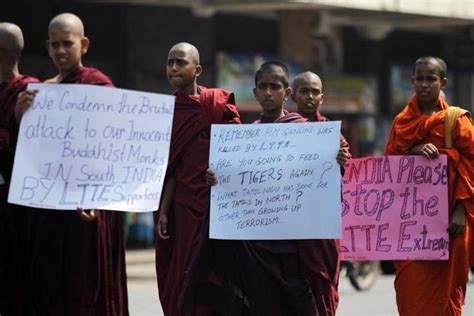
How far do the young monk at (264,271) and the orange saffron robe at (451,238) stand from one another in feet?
2.89

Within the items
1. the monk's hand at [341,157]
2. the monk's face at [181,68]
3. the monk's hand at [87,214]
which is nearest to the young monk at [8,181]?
the monk's hand at [87,214]

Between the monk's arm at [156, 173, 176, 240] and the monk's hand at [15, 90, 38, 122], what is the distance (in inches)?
Answer: 48.0

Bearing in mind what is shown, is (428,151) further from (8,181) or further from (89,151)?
(8,181)

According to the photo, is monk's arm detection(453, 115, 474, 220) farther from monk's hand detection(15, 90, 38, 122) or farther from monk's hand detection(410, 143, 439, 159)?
monk's hand detection(15, 90, 38, 122)

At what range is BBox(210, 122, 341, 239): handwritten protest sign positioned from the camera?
776 centimetres

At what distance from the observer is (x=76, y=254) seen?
7699mm

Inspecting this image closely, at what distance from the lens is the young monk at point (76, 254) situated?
765 cm

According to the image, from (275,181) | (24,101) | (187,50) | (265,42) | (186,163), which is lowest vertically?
(275,181)

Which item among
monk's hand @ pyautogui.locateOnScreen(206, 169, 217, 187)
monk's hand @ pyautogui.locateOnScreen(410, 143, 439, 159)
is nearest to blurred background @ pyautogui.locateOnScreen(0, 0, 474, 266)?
monk's hand @ pyautogui.locateOnScreen(410, 143, 439, 159)

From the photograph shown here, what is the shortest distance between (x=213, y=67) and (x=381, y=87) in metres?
5.04

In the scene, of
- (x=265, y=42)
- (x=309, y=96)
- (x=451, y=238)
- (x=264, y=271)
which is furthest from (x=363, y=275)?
(x=265, y=42)

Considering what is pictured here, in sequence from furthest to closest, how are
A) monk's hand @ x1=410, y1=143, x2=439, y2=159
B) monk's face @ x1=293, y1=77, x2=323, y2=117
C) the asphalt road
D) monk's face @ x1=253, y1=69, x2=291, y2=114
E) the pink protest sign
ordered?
the asphalt road → monk's face @ x1=293, y1=77, x2=323, y2=117 → the pink protest sign → monk's hand @ x1=410, y1=143, x2=439, y2=159 → monk's face @ x1=253, y1=69, x2=291, y2=114

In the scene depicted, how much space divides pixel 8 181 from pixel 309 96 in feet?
7.22

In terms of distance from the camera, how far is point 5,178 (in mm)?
7789
